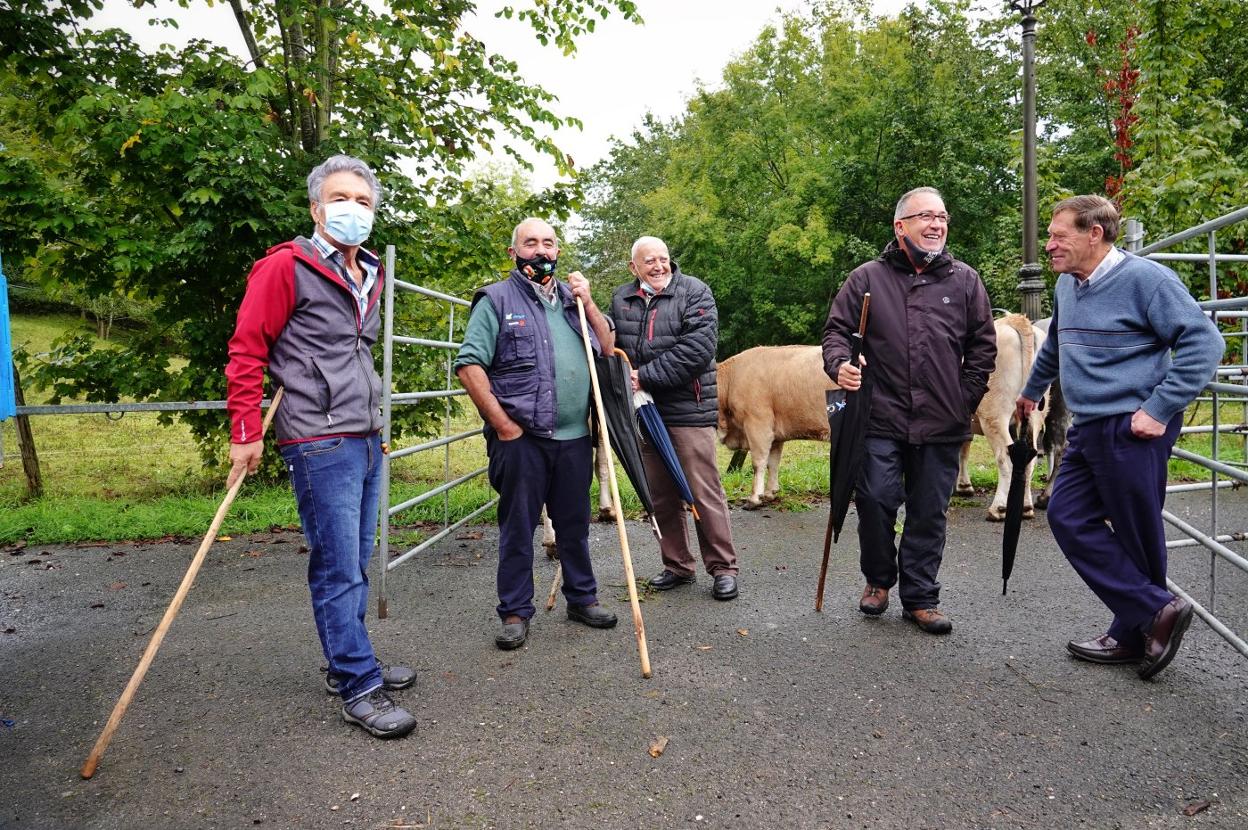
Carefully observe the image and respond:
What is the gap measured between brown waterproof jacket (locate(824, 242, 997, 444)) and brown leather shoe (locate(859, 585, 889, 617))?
2.73 ft

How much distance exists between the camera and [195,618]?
4.16 m

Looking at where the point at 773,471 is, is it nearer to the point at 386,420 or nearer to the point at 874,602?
the point at 874,602

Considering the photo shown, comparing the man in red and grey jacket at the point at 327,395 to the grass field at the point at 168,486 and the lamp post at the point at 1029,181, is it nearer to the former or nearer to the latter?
the grass field at the point at 168,486

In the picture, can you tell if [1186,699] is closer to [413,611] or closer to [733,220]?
[413,611]

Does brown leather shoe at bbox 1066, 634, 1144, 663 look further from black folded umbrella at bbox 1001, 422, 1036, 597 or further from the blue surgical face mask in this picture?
the blue surgical face mask

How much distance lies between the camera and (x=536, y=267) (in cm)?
377

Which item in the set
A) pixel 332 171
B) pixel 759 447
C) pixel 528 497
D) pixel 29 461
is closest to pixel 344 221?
pixel 332 171

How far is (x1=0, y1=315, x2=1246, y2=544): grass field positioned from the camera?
20.5 ft

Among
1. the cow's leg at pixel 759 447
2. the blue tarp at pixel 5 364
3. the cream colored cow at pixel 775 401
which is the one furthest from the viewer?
the cream colored cow at pixel 775 401

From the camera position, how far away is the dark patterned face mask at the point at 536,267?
12.3ft

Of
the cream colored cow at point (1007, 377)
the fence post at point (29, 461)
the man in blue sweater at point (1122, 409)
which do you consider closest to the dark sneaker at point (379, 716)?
the man in blue sweater at point (1122, 409)

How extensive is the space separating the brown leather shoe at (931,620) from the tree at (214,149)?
18.0 ft

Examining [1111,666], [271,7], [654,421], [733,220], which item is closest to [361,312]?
[654,421]

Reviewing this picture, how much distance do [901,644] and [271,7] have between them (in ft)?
26.8
